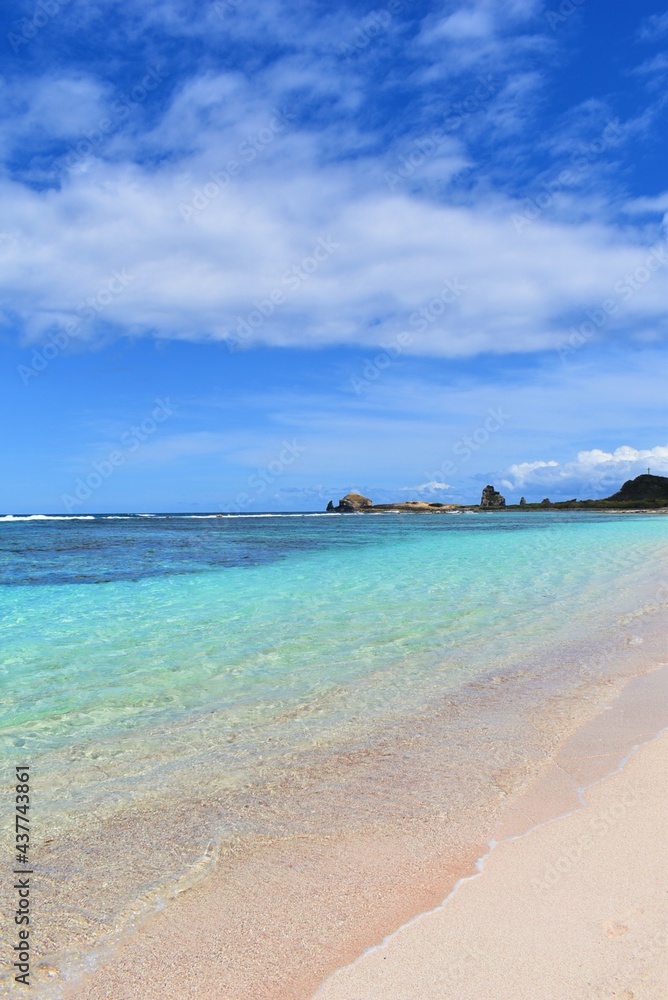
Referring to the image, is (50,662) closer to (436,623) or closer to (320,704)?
(320,704)

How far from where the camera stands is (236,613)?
46.9 ft

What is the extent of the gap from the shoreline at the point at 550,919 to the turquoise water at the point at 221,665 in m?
1.69

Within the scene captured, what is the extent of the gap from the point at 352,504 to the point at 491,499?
139ft

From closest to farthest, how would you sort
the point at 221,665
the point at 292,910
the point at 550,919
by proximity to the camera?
1. the point at 550,919
2. the point at 292,910
3. the point at 221,665

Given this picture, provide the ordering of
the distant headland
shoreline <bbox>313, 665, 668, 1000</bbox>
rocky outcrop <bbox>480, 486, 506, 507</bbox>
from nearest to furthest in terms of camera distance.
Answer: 1. shoreline <bbox>313, 665, 668, 1000</bbox>
2. the distant headland
3. rocky outcrop <bbox>480, 486, 506, 507</bbox>

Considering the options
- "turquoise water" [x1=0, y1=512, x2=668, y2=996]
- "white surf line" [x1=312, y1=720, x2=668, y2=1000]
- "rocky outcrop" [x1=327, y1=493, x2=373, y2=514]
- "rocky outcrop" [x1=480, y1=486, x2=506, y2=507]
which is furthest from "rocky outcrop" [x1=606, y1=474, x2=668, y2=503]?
"white surf line" [x1=312, y1=720, x2=668, y2=1000]

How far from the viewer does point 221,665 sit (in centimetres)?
971

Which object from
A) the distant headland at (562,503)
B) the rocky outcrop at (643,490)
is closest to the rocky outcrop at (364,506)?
the distant headland at (562,503)

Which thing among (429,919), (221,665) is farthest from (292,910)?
(221,665)

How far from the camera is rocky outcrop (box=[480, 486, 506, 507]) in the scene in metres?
190

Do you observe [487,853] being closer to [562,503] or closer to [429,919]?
[429,919]

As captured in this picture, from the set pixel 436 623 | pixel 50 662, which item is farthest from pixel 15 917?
pixel 436 623

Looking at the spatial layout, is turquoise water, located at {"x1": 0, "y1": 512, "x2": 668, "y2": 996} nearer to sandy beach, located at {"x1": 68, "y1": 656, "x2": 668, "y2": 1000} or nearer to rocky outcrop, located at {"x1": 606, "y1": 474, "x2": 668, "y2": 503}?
sandy beach, located at {"x1": 68, "y1": 656, "x2": 668, "y2": 1000}

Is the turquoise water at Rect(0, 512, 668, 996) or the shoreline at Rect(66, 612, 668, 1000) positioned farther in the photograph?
the turquoise water at Rect(0, 512, 668, 996)
